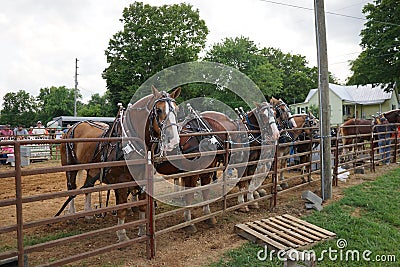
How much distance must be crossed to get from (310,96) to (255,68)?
14.9 m

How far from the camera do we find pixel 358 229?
4.48 meters

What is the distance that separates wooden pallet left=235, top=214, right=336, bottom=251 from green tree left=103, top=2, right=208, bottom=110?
1971 centimetres

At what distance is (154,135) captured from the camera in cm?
371

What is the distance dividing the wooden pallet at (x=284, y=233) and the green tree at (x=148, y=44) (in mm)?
19715

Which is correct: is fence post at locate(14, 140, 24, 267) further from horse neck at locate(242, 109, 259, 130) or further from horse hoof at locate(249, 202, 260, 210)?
horse neck at locate(242, 109, 259, 130)

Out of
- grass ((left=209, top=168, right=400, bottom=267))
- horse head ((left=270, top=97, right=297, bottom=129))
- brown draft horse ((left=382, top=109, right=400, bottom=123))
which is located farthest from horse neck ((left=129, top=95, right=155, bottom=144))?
brown draft horse ((left=382, top=109, right=400, bottom=123))

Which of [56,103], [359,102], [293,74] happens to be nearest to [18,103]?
[56,103]

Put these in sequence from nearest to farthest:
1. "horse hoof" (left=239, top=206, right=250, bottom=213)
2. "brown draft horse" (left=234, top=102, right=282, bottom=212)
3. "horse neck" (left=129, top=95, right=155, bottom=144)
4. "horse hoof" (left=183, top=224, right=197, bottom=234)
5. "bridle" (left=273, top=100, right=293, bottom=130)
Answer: "horse neck" (left=129, top=95, right=155, bottom=144)
"horse hoof" (left=183, top=224, right=197, bottom=234)
"horse hoof" (left=239, top=206, right=250, bottom=213)
"brown draft horse" (left=234, top=102, right=282, bottom=212)
"bridle" (left=273, top=100, right=293, bottom=130)

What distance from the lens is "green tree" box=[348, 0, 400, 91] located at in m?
20.8

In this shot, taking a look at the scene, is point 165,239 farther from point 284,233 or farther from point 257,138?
point 257,138

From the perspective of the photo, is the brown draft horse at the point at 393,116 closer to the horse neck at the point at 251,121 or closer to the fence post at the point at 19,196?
the horse neck at the point at 251,121

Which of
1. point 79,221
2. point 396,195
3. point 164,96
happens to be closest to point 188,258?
point 164,96

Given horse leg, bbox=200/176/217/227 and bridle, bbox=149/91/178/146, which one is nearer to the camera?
bridle, bbox=149/91/178/146

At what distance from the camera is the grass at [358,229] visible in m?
3.63
